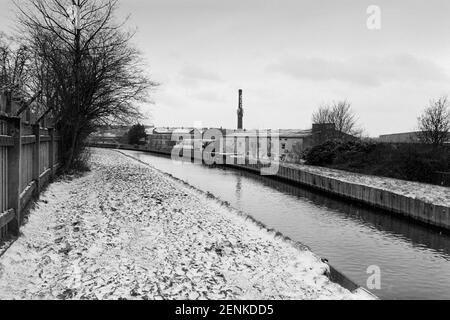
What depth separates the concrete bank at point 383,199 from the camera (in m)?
17.4

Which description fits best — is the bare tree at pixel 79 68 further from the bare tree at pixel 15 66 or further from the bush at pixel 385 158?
the bush at pixel 385 158

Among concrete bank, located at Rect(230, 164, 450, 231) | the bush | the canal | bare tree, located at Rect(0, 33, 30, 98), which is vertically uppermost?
bare tree, located at Rect(0, 33, 30, 98)

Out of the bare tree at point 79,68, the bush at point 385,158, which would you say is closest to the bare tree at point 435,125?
the bush at point 385,158

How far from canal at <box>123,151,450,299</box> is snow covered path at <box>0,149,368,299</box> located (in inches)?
101

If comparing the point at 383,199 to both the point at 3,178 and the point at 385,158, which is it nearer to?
the point at 385,158

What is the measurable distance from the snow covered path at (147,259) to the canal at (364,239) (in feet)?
8.41

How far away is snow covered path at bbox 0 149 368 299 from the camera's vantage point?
6152 millimetres

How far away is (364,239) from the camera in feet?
50.6

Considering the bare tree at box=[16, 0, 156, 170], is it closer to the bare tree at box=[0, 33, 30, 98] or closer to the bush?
the bare tree at box=[0, 33, 30, 98]

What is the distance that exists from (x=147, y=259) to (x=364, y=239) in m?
10.1

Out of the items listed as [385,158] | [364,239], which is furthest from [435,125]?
[364,239]

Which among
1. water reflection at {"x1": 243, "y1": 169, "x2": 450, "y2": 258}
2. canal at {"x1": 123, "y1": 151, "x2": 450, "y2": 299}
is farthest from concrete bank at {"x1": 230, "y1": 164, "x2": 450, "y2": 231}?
canal at {"x1": 123, "y1": 151, "x2": 450, "y2": 299}

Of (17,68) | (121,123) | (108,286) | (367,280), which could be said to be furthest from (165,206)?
(17,68)
